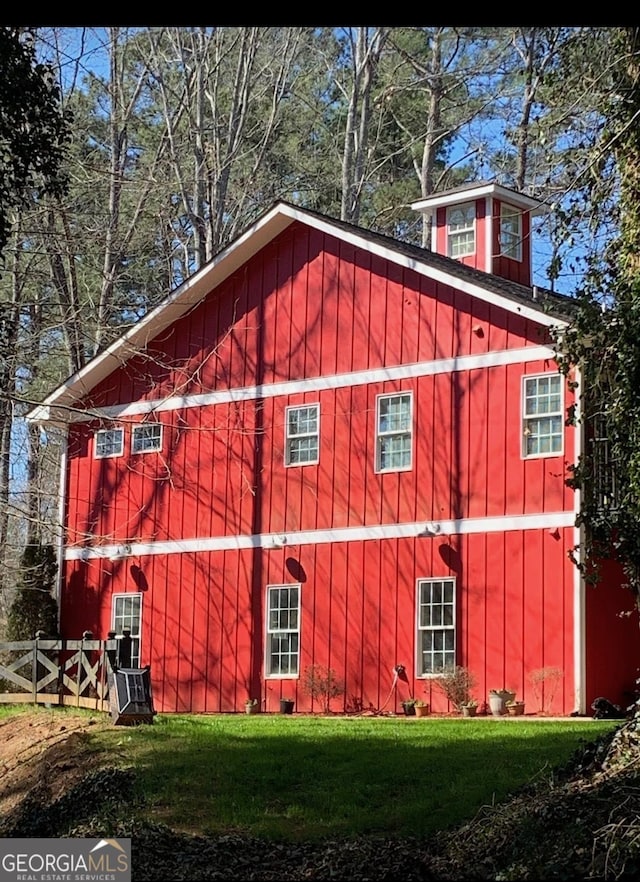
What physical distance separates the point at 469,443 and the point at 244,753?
7156 millimetres

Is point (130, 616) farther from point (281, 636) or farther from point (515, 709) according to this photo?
point (515, 709)

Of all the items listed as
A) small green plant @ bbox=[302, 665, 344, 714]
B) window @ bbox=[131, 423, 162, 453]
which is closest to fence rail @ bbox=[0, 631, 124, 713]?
small green plant @ bbox=[302, 665, 344, 714]

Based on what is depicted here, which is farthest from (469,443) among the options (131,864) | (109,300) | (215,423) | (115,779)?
(109,300)

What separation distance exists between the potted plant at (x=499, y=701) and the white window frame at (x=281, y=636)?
3.58 metres

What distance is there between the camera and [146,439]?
21.3 meters

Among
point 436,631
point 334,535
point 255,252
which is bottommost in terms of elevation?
point 436,631

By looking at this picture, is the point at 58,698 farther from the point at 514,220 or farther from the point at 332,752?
the point at 514,220

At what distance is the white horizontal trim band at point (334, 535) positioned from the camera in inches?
653

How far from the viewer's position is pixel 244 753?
11656mm

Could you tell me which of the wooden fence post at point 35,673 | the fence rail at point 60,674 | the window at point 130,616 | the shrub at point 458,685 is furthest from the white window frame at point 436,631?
the wooden fence post at point 35,673

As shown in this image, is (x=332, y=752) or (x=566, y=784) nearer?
(x=566, y=784)

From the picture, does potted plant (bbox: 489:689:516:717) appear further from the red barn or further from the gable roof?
the gable roof

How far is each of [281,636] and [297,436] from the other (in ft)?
10.5

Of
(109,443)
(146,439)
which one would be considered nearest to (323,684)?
(146,439)
